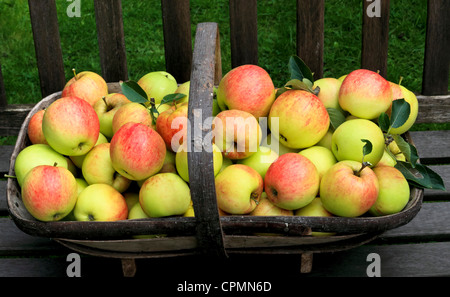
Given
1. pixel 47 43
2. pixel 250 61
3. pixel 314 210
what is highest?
pixel 47 43

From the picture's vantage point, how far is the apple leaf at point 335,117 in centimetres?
149

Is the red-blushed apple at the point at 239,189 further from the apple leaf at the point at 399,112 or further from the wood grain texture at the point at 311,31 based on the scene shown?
the wood grain texture at the point at 311,31

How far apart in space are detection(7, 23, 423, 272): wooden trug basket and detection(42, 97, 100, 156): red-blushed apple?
0.22 metres

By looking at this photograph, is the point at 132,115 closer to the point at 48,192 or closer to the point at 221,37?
the point at 48,192

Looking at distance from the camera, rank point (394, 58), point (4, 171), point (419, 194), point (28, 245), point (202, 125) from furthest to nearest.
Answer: point (394, 58), point (4, 171), point (28, 245), point (419, 194), point (202, 125)

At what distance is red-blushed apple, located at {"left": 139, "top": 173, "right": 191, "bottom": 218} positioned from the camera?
49.3 inches

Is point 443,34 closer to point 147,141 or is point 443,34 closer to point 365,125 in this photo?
point 365,125

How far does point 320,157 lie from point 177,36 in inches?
32.1

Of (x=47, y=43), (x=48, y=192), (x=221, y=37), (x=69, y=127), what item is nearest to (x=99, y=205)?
(x=48, y=192)

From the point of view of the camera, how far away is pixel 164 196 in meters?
1.25

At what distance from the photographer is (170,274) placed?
1406 millimetres

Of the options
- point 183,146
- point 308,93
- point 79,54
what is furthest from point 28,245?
point 79,54

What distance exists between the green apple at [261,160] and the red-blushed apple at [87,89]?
1.80 ft

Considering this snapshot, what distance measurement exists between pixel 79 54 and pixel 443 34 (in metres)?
2.10
